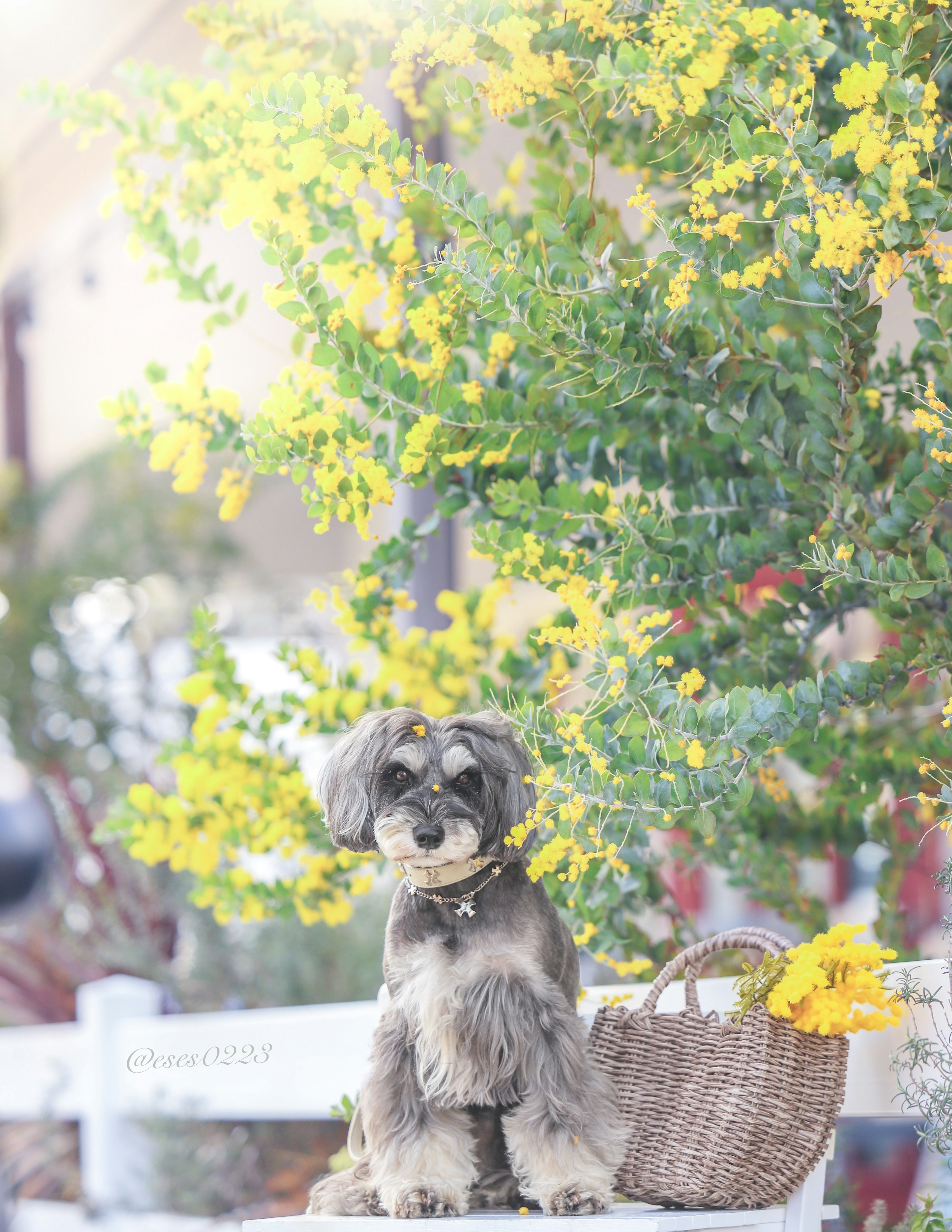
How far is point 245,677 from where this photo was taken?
362 cm

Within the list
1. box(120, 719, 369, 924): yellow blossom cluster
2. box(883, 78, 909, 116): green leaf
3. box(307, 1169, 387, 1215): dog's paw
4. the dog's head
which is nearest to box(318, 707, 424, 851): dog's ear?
the dog's head

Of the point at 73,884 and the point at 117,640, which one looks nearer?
the point at 73,884

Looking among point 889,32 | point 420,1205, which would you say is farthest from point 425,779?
point 889,32

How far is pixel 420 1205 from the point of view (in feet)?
3.55

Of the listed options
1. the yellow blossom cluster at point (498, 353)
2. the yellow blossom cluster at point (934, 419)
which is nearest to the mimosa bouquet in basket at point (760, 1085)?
the yellow blossom cluster at point (934, 419)

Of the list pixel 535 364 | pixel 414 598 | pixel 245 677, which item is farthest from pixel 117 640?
pixel 535 364

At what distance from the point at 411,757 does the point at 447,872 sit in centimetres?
12

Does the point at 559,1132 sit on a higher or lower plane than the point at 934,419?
lower

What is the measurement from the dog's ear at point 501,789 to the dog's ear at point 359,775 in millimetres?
60

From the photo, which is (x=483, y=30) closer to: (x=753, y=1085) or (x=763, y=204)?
(x=763, y=204)

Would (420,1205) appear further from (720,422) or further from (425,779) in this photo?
(720,422)

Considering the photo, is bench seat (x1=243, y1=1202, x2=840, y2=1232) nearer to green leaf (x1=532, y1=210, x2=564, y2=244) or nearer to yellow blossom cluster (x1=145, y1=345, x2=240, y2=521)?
yellow blossom cluster (x1=145, y1=345, x2=240, y2=521)

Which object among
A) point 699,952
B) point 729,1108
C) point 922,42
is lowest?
point 729,1108

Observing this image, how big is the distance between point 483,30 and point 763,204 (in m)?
0.53
